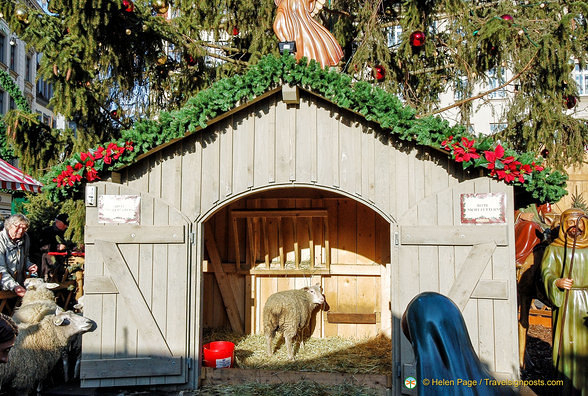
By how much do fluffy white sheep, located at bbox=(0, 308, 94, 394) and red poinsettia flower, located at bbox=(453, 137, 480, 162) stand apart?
4026mm

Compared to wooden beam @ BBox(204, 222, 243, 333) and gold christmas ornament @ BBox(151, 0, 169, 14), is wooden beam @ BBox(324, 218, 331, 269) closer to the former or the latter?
wooden beam @ BBox(204, 222, 243, 333)

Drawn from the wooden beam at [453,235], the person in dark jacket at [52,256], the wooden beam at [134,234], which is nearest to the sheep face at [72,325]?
the wooden beam at [134,234]

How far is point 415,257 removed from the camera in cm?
490

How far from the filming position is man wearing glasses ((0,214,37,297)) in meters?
5.51

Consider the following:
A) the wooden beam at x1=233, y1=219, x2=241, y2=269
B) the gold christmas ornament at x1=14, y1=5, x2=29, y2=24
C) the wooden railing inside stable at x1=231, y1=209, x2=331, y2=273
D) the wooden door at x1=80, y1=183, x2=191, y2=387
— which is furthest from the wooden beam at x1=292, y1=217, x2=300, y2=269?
the gold christmas ornament at x1=14, y1=5, x2=29, y2=24

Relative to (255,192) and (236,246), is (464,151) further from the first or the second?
(236,246)

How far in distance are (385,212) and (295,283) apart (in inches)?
115

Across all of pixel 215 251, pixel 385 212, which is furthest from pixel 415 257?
pixel 215 251

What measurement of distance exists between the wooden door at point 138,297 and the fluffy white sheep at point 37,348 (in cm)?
38

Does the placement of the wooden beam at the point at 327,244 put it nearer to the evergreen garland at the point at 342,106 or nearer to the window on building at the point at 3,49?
the evergreen garland at the point at 342,106

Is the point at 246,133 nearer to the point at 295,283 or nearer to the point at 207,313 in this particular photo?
the point at 295,283

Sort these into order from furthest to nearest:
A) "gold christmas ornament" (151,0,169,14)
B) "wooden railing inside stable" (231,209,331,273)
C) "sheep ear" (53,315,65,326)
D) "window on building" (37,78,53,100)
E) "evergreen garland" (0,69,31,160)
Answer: "window on building" (37,78,53,100) < "evergreen garland" (0,69,31,160) < "wooden railing inside stable" (231,209,331,273) < "gold christmas ornament" (151,0,169,14) < "sheep ear" (53,315,65,326)

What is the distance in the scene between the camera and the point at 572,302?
4.77 meters

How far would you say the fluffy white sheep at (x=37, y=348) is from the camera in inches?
171
